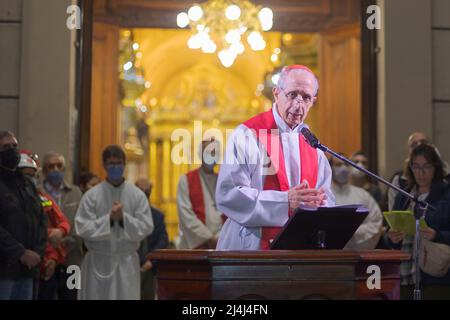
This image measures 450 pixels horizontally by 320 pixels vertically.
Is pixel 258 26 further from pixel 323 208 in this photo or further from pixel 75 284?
pixel 323 208

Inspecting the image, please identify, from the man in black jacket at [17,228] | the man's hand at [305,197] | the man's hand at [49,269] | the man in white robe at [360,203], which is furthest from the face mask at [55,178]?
the man's hand at [305,197]

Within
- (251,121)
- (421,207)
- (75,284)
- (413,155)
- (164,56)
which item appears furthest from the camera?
(164,56)

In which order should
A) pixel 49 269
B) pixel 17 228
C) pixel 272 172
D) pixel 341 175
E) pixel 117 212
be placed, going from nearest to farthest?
pixel 272 172 < pixel 17 228 < pixel 49 269 < pixel 117 212 < pixel 341 175

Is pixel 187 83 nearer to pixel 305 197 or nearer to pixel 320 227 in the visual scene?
pixel 305 197

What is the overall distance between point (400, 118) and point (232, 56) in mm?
5997

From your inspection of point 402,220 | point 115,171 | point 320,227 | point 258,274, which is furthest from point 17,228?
point 258,274

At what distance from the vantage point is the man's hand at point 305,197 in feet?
16.8

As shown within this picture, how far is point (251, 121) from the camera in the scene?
231 inches

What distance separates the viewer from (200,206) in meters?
9.23

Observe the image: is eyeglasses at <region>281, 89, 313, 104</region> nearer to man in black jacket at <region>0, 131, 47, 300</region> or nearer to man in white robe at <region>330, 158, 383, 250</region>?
man in black jacket at <region>0, 131, 47, 300</region>

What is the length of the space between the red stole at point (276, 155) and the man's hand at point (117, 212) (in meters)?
2.60

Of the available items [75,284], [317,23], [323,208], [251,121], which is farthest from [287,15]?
[323,208]

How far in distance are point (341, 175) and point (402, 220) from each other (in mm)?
2552
